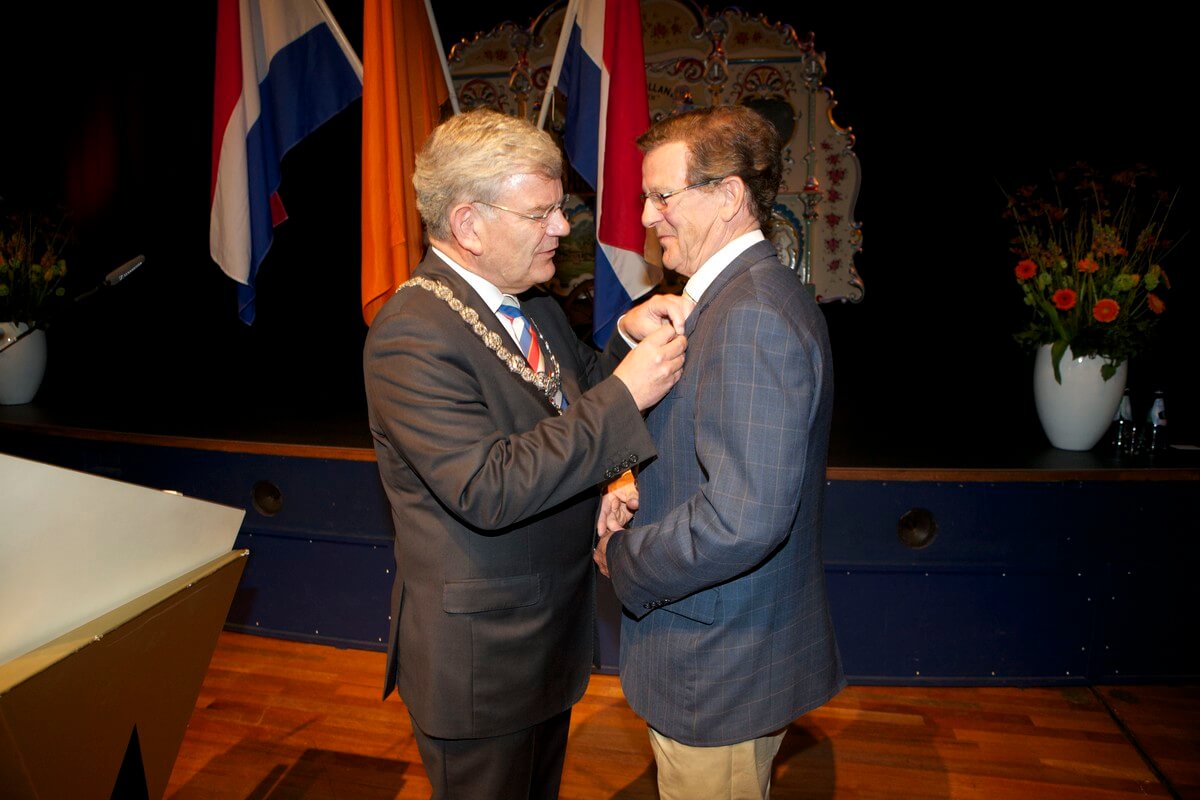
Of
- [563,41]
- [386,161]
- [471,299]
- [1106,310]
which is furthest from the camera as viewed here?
[563,41]

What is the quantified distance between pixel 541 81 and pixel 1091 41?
2.77 meters

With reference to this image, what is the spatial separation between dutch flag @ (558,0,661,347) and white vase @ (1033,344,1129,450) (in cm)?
151

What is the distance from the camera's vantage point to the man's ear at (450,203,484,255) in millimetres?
1369

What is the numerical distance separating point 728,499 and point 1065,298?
7.24 ft

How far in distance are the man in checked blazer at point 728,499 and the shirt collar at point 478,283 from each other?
12.4 inches

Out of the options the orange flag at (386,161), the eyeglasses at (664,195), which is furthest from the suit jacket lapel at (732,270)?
the orange flag at (386,161)

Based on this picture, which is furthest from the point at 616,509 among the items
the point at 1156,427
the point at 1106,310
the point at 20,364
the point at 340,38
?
the point at 20,364

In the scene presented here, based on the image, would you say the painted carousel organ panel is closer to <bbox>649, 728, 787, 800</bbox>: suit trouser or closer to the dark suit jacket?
the dark suit jacket

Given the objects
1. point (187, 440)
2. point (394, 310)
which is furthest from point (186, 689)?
point (187, 440)

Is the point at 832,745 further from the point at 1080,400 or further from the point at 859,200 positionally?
the point at 859,200

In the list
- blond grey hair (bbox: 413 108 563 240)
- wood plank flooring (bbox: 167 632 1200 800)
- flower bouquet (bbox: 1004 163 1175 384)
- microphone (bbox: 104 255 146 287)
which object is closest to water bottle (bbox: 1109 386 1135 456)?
flower bouquet (bbox: 1004 163 1175 384)

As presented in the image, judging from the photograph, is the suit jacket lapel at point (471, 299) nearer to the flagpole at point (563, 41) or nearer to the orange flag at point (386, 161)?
the orange flag at point (386, 161)

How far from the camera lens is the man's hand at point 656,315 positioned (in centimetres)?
140

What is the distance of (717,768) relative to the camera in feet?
4.34
